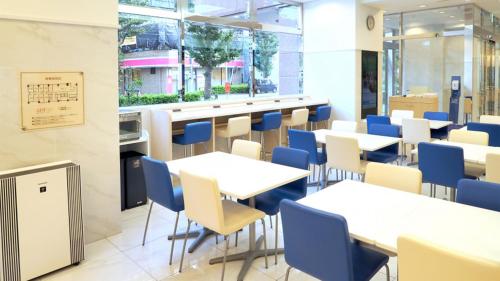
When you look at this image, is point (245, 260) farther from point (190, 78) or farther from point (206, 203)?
point (190, 78)

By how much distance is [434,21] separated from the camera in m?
9.24

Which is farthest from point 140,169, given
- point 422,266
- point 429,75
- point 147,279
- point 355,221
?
point 429,75

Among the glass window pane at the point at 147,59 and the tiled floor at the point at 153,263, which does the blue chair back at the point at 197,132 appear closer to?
the glass window pane at the point at 147,59

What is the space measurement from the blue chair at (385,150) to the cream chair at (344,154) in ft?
1.10

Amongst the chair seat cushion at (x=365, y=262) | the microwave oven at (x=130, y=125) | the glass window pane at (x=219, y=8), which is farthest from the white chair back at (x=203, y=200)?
the glass window pane at (x=219, y=8)

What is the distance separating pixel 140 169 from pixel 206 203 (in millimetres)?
2028

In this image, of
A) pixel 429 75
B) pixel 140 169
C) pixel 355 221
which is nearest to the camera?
pixel 355 221

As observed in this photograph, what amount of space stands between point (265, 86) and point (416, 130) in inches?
127

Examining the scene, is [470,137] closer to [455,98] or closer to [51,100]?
[51,100]

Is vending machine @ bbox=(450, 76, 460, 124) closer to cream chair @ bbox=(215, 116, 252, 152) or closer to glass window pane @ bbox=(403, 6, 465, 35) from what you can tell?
glass window pane @ bbox=(403, 6, 465, 35)

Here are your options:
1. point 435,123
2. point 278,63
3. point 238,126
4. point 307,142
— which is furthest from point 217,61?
point 435,123

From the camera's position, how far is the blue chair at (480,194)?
2230 millimetres

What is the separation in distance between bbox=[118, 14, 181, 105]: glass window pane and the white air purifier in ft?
8.20

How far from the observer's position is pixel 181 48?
5926 millimetres
